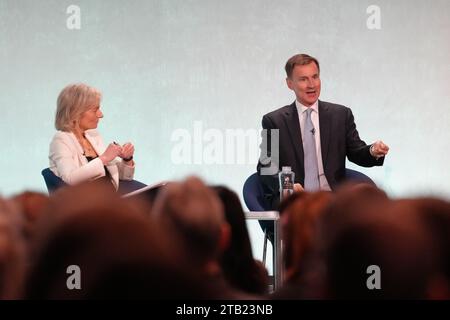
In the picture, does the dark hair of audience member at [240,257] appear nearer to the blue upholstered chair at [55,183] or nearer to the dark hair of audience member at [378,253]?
the dark hair of audience member at [378,253]

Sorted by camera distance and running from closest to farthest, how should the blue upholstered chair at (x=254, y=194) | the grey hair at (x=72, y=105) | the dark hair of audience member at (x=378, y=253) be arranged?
1. the dark hair of audience member at (x=378, y=253)
2. the grey hair at (x=72, y=105)
3. the blue upholstered chair at (x=254, y=194)

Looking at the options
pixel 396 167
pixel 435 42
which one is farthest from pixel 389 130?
pixel 435 42

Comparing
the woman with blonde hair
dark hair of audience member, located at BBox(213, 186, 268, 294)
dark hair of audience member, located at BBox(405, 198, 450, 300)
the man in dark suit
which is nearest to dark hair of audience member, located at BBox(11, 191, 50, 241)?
dark hair of audience member, located at BBox(213, 186, 268, 294)

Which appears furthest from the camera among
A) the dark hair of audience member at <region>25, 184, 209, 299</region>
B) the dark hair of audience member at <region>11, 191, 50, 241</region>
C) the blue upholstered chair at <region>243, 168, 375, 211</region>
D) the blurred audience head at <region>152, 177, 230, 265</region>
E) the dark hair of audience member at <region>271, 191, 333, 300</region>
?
the blue upholstered chair at <region>243, 168, 375, 211</region>

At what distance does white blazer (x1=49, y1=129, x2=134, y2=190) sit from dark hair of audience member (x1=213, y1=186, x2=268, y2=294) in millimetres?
2675

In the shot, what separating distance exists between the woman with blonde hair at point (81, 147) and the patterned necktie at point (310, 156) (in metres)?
1.10

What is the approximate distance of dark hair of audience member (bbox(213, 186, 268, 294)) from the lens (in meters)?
1.81

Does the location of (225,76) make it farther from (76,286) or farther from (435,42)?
(76,286)

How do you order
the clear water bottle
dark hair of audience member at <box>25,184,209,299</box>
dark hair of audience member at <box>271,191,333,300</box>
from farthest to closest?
the clear water bottle → dark hair of audience member at <box>271,191,333,300</box> → dark hair of audience member at <box>25,184,209,299</box>

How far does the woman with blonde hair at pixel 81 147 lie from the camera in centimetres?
456

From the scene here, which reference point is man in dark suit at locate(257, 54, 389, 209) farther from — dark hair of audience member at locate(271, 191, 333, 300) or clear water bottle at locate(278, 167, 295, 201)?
dark hair of audience member at locate(271, 191, 333, 300)

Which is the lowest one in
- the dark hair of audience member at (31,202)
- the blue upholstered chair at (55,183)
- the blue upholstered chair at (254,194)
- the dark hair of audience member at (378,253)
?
the blue upholstered chair at (254,194)

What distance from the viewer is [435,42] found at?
6.40m

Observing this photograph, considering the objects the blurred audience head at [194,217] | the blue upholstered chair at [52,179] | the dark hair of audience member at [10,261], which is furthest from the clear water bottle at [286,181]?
the dark hair of audience member at [10,261]
